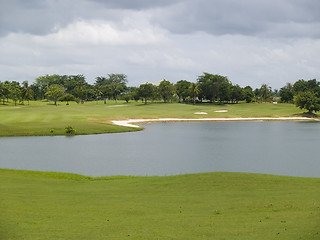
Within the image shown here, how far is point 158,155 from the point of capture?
169 feet

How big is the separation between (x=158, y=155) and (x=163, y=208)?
31.1 m

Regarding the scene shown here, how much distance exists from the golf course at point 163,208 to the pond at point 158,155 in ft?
32.0

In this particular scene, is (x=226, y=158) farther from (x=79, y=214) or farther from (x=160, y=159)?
(x=79, y=214)

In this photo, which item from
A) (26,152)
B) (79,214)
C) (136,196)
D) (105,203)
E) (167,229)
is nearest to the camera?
(167,229)

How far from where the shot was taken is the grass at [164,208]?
51.0 feet

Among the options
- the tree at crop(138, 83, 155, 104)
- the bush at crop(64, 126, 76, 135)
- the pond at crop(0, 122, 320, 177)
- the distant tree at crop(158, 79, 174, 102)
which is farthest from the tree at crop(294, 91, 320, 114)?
the bush at crop(64, 126, 76, 135)

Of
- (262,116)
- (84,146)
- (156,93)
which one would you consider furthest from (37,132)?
(156,93)

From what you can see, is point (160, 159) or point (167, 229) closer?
point (167, 229)

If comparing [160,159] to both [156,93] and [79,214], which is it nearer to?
[79,214]

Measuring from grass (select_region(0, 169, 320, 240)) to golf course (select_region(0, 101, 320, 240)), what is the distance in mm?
36

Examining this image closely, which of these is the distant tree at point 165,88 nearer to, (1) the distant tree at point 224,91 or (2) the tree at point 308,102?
(1) the distant tree at point 224,91

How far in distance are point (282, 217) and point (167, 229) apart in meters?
5.45

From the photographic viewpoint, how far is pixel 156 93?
196 metres

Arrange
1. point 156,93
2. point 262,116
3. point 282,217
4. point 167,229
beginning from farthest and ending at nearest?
point 156,93 → point 262,116 → point 282,217 → point 167,229
